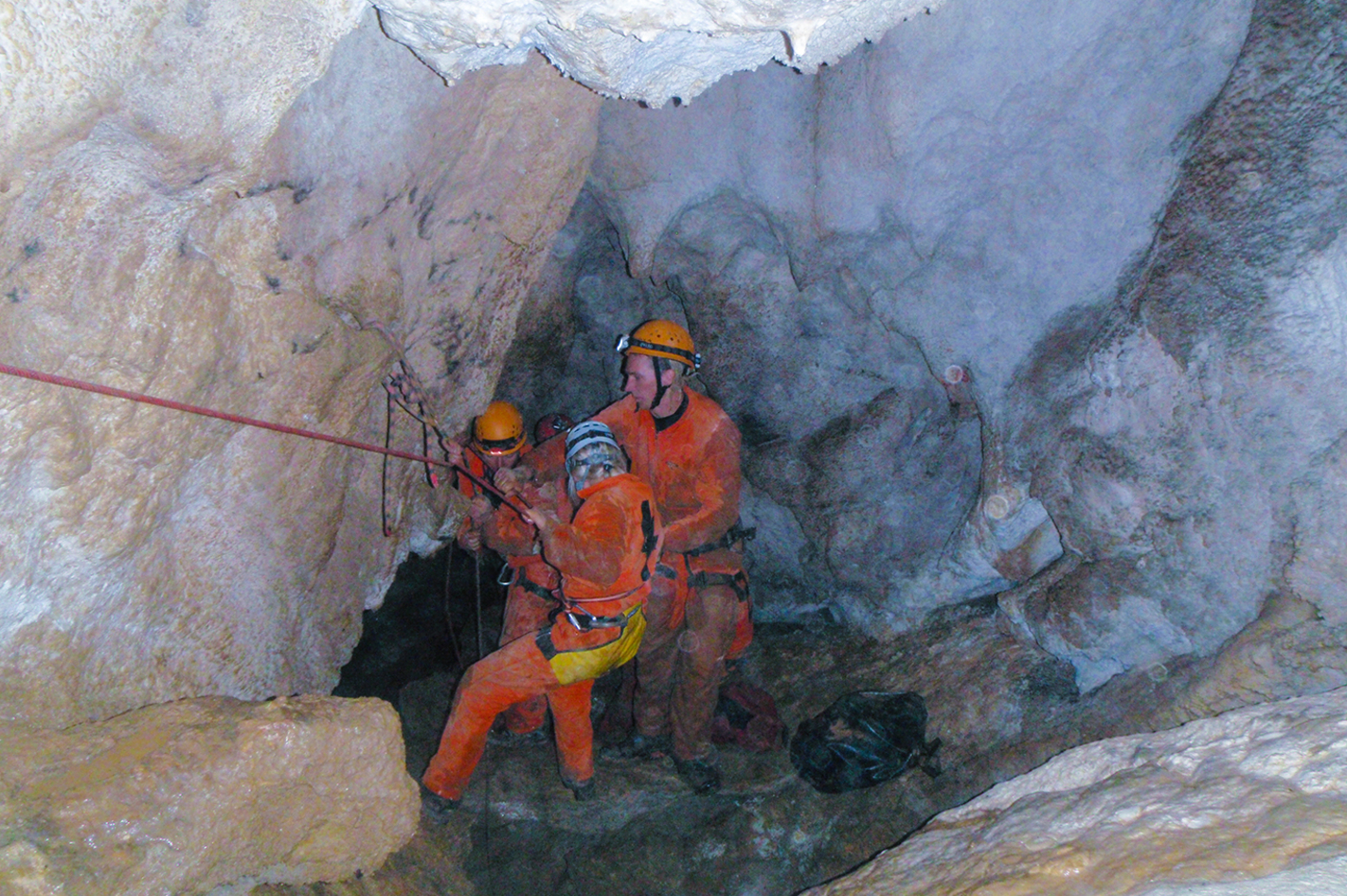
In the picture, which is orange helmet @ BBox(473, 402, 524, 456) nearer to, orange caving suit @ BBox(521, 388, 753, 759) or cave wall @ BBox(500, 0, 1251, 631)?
orange caving suit @ BBox(521, 388, 753, 759)

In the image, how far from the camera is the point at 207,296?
2.61 metres

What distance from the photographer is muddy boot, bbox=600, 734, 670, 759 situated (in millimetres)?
4777

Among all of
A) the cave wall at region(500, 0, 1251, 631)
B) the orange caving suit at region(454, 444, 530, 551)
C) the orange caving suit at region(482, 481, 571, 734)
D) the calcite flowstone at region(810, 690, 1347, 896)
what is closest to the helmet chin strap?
the cave wall at region(500, 0, 1251, 631)

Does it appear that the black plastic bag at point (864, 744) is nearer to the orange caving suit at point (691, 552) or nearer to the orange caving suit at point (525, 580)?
the orange caving suit at point (691, 552)

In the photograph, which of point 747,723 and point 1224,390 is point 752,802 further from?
point 1224,390

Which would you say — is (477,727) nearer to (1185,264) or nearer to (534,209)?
(534,209)

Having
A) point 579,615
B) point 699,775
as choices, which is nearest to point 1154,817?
point 579,615

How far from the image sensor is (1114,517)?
358 centimetres

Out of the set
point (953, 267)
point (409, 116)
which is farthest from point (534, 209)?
point (953, 267)

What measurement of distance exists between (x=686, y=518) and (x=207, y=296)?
2.66m

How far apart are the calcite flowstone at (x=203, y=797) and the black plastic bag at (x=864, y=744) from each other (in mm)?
2277

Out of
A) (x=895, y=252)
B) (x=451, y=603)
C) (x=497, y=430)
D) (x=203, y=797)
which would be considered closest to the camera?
(x=203, y=797)

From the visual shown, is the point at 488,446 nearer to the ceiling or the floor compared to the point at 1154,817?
nearer to the ceiling

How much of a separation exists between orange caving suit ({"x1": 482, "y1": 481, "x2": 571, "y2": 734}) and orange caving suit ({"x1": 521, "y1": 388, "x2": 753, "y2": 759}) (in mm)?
581
